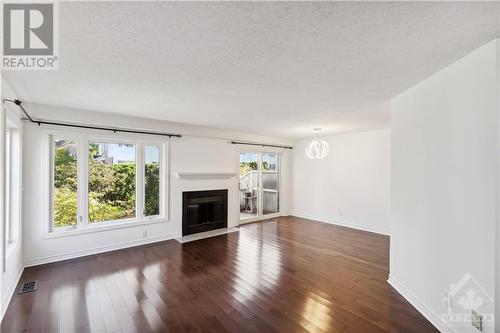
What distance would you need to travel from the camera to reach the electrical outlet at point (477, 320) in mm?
1756

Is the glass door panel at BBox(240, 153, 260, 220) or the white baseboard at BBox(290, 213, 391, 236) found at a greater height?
the glass door panel at BBox(240, 153, 260, 220)

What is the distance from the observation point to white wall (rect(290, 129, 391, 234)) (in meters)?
5.32

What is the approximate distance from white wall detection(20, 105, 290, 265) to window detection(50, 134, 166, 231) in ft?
A: 0.60

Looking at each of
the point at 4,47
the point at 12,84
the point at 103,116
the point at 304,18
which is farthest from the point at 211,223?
the point at 304,18

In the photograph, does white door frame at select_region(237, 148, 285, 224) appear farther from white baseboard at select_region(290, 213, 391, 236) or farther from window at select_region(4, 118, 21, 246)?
window at select_region(4, 118, 21, 246)

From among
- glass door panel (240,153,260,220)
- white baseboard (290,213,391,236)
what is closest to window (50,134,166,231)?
glass door panel (240,153,260,220)

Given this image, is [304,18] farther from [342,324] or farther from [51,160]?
[51,160]

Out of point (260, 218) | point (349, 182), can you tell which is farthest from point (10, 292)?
point (349, 182)

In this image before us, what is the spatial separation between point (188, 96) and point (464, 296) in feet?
11.5

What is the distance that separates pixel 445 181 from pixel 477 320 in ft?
3.67

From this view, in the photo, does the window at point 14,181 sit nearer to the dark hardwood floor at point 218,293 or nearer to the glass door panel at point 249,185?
the dark hardwood floor at point 218,293

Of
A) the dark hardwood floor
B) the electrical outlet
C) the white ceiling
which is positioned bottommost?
the dark hardwood floor

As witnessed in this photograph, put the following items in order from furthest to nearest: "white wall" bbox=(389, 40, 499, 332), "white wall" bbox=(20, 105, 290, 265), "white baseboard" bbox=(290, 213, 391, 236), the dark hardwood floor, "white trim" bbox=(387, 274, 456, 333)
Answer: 1. "white baseboard" bbox=(290, 213, 391, 236)
2. "white wall" bbox=(20, 105, 290, 265)
3. the dark hardwood floor
4. "white trim" bbox=(387, 274, 456, 333)
5. "white wall" bbox=(389, 40, 499, 332)

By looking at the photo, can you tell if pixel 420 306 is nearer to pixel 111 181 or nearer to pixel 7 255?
pixel 7 255
